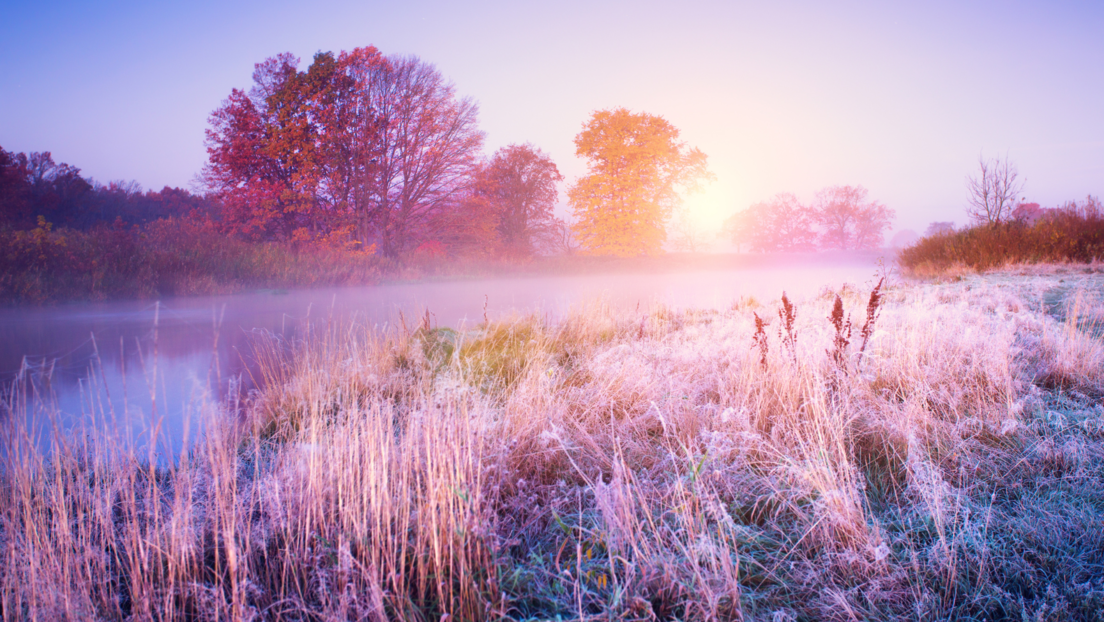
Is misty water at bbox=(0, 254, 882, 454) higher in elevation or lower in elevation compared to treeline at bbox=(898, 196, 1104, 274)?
lower

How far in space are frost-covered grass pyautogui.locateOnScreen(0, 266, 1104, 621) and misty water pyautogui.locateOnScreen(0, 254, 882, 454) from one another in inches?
22.5

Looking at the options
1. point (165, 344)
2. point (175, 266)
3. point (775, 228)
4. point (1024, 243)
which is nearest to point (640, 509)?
point (165, 344)

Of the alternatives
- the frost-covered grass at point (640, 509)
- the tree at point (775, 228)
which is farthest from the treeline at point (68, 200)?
the tree at point (775, 228)

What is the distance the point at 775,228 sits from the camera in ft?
178

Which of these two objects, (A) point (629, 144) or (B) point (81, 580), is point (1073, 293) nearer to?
(B) point (81, 580)

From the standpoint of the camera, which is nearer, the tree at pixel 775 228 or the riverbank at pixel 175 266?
the riverbank at pixel 175 266

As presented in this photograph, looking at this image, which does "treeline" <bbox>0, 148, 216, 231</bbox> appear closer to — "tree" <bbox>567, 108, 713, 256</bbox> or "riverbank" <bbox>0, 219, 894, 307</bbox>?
"riverbank" <bbox>0, 219, 894, 307</bbox>

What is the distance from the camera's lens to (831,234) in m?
51.9

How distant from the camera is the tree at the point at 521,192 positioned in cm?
2686

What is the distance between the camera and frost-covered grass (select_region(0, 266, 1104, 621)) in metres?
1.80

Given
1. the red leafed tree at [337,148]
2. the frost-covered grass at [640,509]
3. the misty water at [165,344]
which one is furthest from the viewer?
the red leafed tree at [337,148]

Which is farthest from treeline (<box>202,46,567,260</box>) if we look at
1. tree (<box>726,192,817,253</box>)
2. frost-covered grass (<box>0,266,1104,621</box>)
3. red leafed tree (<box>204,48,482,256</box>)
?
tree (<box>726,192,817,253</box>)

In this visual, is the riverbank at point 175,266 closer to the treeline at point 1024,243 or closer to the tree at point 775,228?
the treeline at point 1024,243

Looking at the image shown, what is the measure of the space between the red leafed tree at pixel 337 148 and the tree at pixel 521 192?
6836 mm
